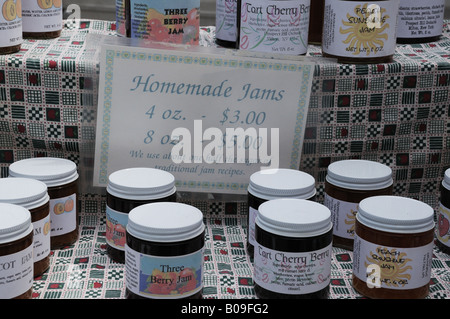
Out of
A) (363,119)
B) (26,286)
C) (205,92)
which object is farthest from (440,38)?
(26,286)

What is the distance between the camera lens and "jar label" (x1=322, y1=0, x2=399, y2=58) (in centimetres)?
89

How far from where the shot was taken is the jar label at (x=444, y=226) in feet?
2.81

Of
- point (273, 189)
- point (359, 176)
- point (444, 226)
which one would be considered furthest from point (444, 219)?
point (273, 189)

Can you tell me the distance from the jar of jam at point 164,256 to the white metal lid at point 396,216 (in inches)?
7.6

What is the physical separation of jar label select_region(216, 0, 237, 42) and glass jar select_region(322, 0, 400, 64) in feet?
0.46

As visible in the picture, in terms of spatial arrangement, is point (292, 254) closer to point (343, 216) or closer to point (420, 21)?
point (343, 216)

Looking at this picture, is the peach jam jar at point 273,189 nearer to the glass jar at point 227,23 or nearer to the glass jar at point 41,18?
the glass jar at point 227,23

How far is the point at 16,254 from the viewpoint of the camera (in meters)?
0.71

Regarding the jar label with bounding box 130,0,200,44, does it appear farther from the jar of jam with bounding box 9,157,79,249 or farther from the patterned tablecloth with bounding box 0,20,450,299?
the jar of jam with bounding box 9,157,79,249

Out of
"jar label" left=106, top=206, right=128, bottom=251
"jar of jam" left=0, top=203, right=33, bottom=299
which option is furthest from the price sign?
"jar of jam" left=0, top=203, right=33, bottom=299

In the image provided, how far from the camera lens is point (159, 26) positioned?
0.91 metres

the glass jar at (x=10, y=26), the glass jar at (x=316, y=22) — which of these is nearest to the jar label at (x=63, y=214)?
the glass jar at (x=10, y=26)
